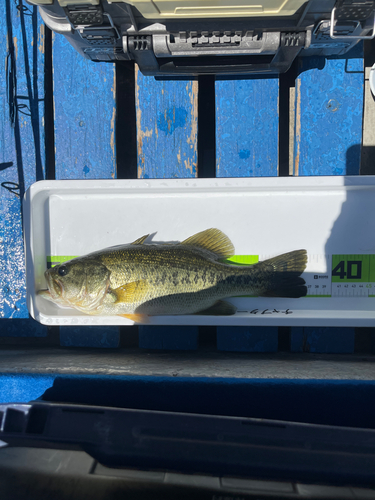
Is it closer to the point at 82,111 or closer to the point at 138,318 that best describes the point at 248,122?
the point at 82,111

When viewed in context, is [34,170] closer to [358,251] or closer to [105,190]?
[105,190]

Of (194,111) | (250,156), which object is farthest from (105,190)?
(250,156)

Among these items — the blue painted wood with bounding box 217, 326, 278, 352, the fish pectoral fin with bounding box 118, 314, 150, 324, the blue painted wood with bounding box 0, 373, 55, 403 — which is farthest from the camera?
the blue painted wood with bounding box 217, 326, 278, 352

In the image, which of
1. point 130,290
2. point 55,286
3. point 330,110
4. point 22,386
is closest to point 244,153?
point 330,110

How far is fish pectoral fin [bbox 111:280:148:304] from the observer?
57.0 inches

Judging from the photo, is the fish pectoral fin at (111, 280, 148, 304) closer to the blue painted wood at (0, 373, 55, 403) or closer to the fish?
the fish

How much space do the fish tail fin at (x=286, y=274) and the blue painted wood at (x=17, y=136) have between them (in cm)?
137

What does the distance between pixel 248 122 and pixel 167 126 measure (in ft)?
1.47

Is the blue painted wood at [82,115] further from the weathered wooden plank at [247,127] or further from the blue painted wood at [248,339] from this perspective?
the blue painted wood at [248,339]

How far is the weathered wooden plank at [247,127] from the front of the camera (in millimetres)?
1546

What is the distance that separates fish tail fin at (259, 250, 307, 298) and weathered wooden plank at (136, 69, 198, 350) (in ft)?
2.19

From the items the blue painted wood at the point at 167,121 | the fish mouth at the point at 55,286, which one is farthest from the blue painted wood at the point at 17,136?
the blue painted wood at the point at 167,121

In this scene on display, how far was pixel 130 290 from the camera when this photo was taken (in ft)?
4.76

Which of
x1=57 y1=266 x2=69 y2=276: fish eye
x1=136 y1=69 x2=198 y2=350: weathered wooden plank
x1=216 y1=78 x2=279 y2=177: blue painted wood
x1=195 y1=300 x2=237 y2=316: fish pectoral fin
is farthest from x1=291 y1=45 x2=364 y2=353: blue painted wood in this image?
x1=57 y1=266 x2=69 y2=276: fish eye
